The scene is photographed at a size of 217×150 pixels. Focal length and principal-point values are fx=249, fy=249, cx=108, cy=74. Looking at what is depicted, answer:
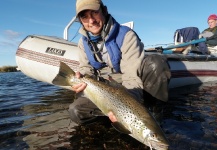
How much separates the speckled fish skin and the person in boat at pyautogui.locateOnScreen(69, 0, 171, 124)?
320 millimetres

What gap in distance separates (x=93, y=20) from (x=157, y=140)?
234cm

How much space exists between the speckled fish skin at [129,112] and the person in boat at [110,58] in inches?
12.6

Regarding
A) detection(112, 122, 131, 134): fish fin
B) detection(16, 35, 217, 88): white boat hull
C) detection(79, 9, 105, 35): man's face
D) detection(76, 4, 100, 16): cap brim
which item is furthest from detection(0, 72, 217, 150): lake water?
detection(76, 4, 100, 16): cap brim

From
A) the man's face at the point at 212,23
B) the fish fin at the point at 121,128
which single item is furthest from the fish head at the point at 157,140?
the man's face at the point at 212,23

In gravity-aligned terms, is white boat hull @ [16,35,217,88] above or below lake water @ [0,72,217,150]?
above

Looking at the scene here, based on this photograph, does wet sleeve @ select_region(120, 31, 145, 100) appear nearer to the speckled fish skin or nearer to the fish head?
the speckled fish skin

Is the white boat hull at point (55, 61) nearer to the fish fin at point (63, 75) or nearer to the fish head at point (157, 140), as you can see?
the fish fin at point (63, 75)

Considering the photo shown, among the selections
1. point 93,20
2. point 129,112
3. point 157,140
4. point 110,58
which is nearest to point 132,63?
point 110,58

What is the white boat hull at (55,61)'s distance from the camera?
7184mm

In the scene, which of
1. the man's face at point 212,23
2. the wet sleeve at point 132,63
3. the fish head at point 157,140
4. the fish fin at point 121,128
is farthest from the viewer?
the man's face at point 212,23

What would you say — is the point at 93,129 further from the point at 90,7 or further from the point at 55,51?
the point at 55,51

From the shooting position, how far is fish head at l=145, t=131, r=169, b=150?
2.55 meters

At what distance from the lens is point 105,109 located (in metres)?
3.26

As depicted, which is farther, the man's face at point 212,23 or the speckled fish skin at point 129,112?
the man's face at point 212,23
